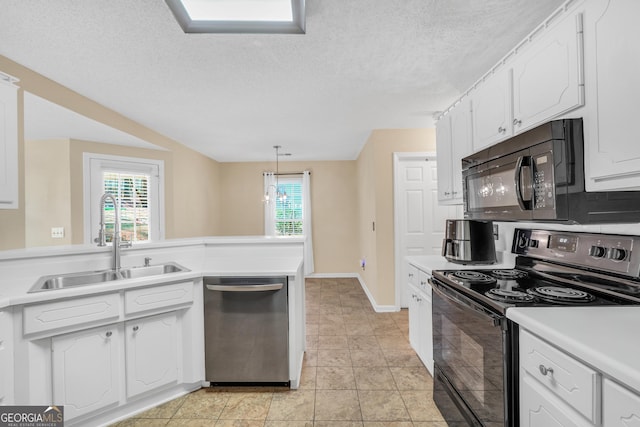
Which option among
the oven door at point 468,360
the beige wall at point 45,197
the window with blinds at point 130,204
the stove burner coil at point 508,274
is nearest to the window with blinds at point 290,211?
the window with blinds at point 130,204

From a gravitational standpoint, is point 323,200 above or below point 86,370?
above

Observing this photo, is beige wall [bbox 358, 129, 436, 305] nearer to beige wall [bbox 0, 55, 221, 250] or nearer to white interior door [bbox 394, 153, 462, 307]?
white interior door [bbox 394, 153, 462, 307]

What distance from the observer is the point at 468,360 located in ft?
4.66

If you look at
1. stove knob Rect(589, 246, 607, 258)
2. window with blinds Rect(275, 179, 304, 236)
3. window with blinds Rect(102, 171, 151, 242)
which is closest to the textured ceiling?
window with blinds Rect(102, 171, 151, 242)

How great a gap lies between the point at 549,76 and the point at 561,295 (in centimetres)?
101

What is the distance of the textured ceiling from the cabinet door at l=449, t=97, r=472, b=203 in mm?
345

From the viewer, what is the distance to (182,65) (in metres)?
2.13

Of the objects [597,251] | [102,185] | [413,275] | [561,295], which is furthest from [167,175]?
[597,251]

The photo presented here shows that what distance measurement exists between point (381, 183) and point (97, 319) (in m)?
3.11

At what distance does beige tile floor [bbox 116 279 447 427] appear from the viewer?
1.77 meters

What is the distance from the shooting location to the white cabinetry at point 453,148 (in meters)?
2.15

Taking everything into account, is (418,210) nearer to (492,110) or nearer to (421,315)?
(421,315)

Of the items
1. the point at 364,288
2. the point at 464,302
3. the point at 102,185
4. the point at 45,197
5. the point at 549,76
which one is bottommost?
the point at 364,288

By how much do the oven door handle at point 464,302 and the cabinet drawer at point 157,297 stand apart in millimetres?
1638
